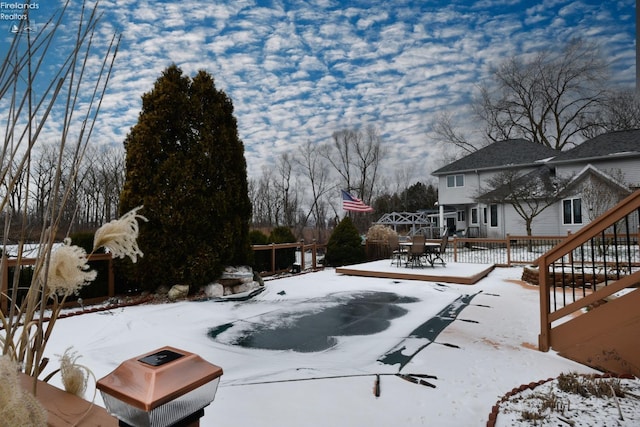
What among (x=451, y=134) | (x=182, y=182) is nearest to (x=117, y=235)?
(x=182, y=182)

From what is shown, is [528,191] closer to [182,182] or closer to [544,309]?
[544,309]

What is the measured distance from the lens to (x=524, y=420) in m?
2.20

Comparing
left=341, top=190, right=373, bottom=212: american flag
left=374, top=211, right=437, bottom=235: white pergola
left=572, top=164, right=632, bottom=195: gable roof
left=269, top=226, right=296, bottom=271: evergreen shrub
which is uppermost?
left=572, top=164, right=632, bottom=195: gable roof

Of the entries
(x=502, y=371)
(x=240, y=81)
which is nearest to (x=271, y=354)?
(x=502, y=371)

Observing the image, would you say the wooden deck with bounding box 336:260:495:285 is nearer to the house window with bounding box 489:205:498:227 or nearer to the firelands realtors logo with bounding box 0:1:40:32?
the firelands realtors logo with bounding box 0:1:40:32

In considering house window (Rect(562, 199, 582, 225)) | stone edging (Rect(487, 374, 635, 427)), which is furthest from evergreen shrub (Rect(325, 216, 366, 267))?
house window (Rect(562, 199, 582, 225))

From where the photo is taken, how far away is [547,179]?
1722 cm

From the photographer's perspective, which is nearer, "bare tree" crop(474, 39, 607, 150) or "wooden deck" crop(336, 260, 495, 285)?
"wooden deck" crop(336, 260, 495, 285)

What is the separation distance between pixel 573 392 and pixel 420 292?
14.2 feet

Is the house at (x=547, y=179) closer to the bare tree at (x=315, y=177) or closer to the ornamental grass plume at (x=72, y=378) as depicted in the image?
the bare tree at (x=315, y=177)

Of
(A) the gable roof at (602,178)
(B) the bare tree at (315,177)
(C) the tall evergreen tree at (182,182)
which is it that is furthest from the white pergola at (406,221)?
(C) the tall evergreen tree at (182,182)

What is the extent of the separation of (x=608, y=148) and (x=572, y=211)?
3.50 meters

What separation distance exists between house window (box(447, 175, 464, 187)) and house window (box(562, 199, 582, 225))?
5.86 meters

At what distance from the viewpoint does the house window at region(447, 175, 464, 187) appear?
70.7ft
